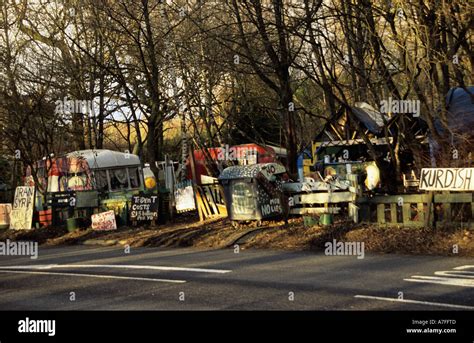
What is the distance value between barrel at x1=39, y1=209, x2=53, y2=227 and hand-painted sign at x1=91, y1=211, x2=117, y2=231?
11.1ft

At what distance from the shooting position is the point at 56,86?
28188 millimetres

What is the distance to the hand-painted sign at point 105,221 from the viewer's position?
23.0m

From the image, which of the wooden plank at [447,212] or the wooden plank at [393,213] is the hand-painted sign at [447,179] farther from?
the wooden plank at [393,213]

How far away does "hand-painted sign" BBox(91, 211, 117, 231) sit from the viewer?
23.0m

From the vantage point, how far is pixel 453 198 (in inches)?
560

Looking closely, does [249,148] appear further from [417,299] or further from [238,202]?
[417,299]

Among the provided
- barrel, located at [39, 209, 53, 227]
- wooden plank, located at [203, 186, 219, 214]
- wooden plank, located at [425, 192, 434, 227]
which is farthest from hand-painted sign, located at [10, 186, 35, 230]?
wooden plank, located at [425, 192, 434, 227]

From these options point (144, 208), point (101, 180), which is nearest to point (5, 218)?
point (101, 180)

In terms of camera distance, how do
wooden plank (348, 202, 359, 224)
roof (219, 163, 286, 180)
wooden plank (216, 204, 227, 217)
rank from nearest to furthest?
1. wooden plank (348, 202, 359, 224)
2. roof (219, 163, 286, 180)
3. wooden plank (216, 204, 227, 217)

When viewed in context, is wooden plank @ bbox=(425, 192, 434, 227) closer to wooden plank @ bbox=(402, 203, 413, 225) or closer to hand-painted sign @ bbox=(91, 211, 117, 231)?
wooden plank @ bbox=(402, 203, 413, 225)

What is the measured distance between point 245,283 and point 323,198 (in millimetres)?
6855

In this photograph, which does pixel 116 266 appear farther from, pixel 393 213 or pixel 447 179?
pixel 447 179
